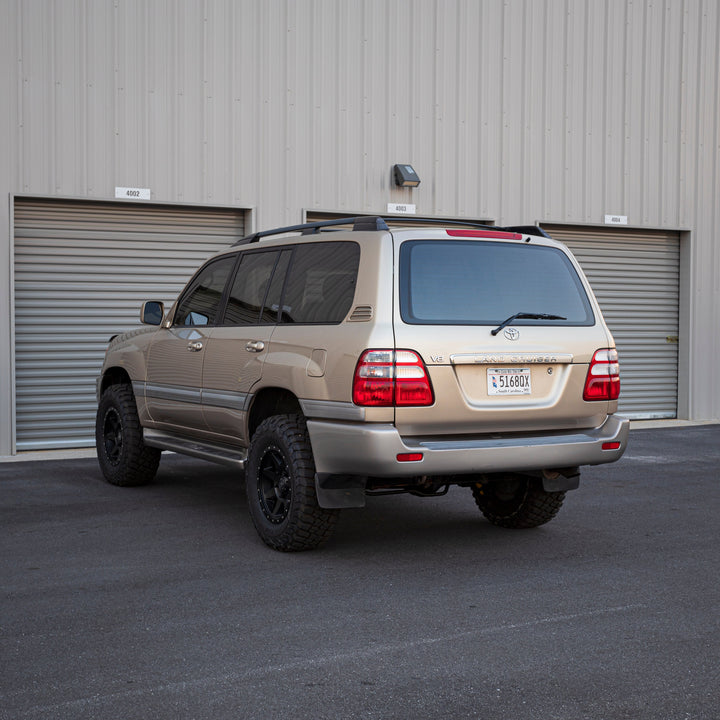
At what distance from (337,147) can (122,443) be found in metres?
5.49

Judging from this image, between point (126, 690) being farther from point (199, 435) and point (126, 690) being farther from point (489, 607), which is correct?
point (199, 435)

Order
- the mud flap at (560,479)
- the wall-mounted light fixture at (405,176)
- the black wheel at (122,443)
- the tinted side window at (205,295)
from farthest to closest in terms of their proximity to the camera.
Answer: the wall-mounted light fixture at (405,176)
the black wheel at (122,443)
the tinted side window at (205,295)
the mud flap at (560,479)

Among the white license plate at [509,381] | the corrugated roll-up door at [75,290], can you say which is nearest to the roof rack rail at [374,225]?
the white license plate at [509,381]

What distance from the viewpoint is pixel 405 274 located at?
591 cm

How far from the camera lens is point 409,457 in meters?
5.65

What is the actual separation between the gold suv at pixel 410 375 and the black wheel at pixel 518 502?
11 mm

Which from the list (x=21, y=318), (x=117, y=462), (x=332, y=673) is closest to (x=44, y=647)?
(x=332, y=673)

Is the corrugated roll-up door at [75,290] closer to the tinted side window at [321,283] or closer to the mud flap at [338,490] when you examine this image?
the tinted side window at [321,283]

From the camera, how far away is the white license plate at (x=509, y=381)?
5902mm

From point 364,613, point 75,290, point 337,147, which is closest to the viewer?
point 364,613

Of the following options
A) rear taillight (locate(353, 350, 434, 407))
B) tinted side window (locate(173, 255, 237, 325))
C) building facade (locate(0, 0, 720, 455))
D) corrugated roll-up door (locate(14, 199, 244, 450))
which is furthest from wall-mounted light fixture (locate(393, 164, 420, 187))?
rear taillight (locate(353, 350, 434, 407))

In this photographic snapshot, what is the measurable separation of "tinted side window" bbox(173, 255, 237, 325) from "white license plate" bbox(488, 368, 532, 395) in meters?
2.34

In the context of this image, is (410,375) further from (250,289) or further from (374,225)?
(250,289)

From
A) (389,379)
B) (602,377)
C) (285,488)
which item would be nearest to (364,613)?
(389,379)
